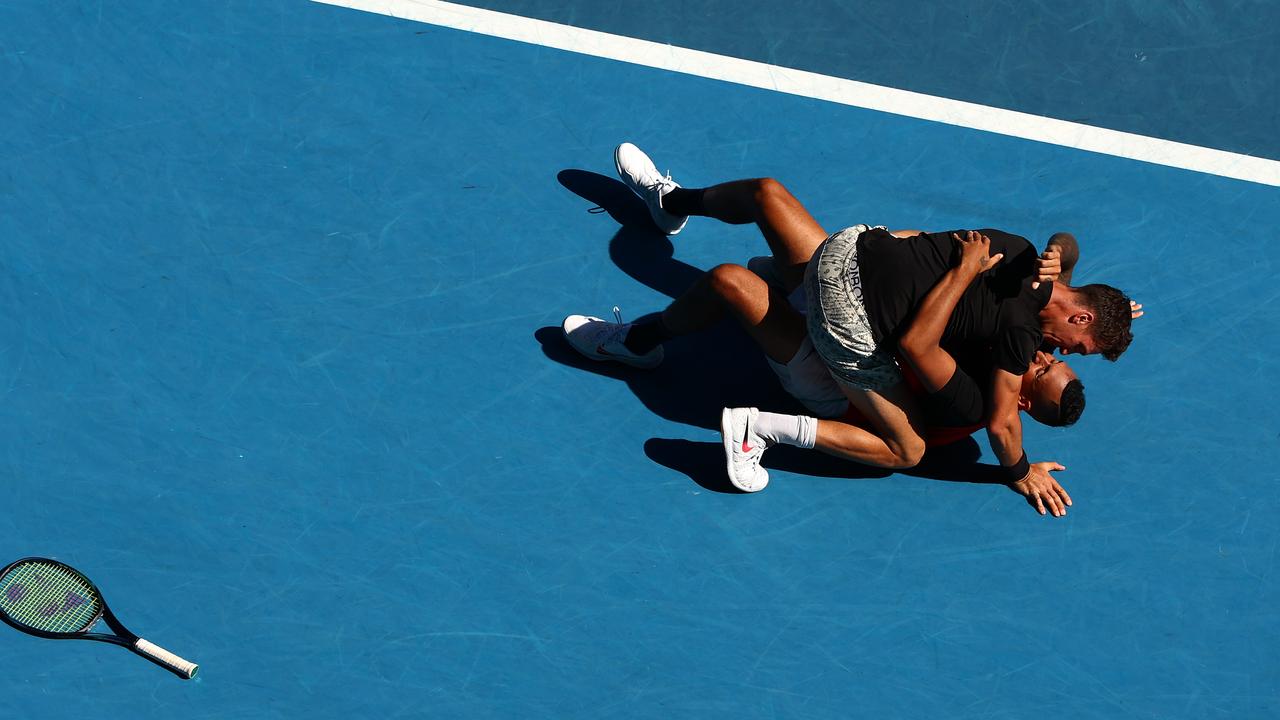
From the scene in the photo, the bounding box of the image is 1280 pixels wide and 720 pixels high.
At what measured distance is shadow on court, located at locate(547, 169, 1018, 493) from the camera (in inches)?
217

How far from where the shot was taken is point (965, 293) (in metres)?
4.70

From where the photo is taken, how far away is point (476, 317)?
18.7ft

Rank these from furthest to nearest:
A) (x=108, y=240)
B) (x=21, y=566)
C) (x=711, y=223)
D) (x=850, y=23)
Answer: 1. (x=850, y=23)
2. (x=711, y=223)
3. (x=108, y=240)
4. (x=21, y=566)

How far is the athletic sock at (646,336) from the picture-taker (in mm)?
5328

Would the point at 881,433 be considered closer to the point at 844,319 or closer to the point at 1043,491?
the point at 844,319

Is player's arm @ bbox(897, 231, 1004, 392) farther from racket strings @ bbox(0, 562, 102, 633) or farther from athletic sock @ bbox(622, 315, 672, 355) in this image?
racket strings @ bbox(0, 562, 102, 633)

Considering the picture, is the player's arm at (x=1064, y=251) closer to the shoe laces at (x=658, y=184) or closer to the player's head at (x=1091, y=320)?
the player's head at (x=1091, y=320)

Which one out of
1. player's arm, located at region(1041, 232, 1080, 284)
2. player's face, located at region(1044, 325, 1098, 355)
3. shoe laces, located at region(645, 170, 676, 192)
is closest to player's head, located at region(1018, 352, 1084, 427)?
player's face, located at region(1044, 325, 1098, 355)

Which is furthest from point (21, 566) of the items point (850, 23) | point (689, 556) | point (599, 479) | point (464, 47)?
point (850, 23)

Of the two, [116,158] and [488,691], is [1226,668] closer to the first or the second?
[488,691]

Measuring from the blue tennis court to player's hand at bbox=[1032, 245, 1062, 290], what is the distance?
1.20 meters

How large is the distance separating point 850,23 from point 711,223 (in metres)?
1.58

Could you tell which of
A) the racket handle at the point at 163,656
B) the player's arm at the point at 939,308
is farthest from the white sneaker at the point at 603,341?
the racket handle at the point at 163,656

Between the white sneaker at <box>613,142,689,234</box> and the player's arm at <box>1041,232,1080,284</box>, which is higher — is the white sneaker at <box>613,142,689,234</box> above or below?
above
